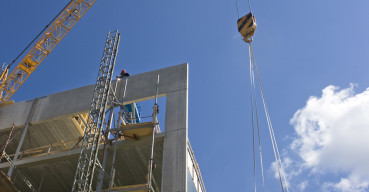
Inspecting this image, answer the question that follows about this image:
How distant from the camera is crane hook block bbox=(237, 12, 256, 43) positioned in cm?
2061

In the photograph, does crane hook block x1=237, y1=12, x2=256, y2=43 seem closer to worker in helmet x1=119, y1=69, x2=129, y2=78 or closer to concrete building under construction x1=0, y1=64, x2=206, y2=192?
concrete building under construction x1=0, y1=64, x2=206, y2=192

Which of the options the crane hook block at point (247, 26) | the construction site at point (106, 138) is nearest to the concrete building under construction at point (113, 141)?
the construction site at point (106, 138)

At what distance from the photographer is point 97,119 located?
2133cm

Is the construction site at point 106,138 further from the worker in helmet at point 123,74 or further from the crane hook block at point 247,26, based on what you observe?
the crane hook block at point 247,26

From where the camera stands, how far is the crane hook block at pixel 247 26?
20.6 meters

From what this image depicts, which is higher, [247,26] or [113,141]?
[247,26]

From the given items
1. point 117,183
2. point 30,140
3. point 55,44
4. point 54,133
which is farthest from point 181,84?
point 55,44

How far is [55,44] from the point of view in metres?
38.2

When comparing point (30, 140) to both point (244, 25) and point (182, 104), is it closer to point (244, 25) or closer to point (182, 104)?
point (182, 104)

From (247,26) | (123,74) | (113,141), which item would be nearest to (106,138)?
(113,141)

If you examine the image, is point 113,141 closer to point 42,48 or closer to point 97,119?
point 97,119

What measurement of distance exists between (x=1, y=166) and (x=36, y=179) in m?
2.57

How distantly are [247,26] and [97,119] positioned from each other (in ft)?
29.1

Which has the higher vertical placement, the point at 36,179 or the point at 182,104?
the point at 182,104
